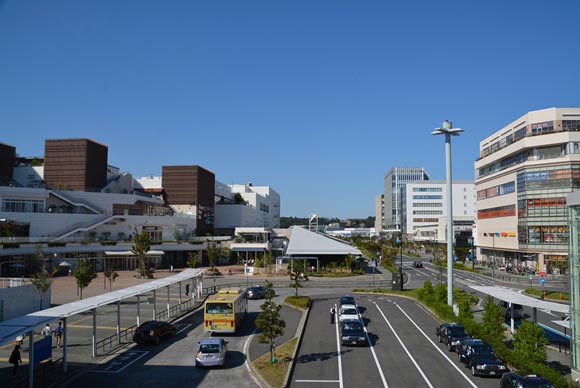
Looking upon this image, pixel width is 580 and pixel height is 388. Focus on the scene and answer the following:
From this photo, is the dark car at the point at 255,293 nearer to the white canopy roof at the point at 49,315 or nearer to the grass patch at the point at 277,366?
the white canopy roof at the point at 49,315

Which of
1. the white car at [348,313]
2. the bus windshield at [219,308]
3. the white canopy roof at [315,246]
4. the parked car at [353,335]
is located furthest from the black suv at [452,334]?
the white canopy roof at [315,246]

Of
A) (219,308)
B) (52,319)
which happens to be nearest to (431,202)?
(219,308)

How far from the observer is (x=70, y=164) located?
81.7 metres

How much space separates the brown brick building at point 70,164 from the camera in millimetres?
81250

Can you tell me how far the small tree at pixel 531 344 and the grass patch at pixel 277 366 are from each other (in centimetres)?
1054

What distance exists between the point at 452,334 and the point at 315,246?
44.9 m

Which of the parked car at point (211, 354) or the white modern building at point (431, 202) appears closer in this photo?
the parked car at point (211, 354)

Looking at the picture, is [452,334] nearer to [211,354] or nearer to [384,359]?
[384,359]

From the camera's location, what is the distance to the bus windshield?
28.5 meters

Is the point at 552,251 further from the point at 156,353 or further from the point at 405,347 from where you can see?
the point at 156,353

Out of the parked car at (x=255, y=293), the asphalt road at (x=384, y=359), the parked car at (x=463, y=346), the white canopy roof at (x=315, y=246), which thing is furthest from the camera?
the white canopy roof at (x=315, y=246)

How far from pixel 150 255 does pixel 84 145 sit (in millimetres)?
23899

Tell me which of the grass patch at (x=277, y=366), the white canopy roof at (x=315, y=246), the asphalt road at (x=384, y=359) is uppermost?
the white canopy roof at (x=315, y=246)

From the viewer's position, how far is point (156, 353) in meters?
24.8
